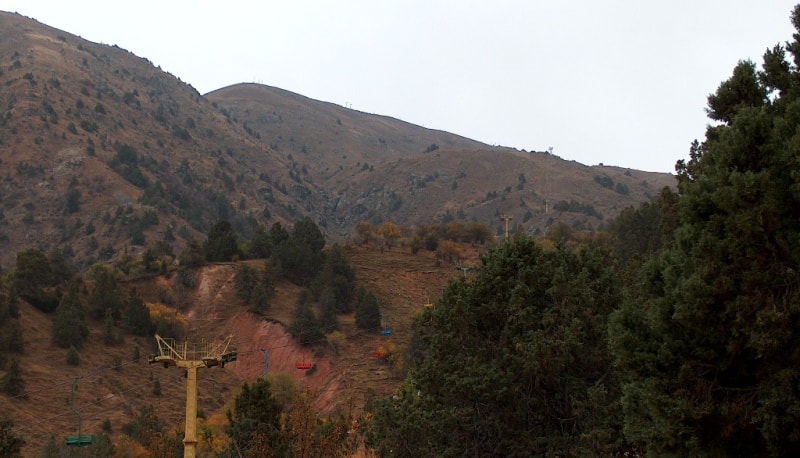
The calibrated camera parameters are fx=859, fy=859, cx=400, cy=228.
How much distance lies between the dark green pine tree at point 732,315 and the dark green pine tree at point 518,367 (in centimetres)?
425

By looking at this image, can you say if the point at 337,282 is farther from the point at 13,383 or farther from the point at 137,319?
the point at 13,383

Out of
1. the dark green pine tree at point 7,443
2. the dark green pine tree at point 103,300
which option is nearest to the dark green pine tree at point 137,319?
the dark green pine tree at point 103,300

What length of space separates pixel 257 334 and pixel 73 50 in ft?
352

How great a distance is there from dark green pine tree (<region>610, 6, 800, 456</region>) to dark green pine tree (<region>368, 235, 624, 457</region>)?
4248 mm

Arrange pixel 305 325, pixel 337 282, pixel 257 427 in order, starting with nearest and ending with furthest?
pixel 257 427 < pixel 305 325 < pixel 337 282

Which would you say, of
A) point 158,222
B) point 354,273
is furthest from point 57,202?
point 354,273

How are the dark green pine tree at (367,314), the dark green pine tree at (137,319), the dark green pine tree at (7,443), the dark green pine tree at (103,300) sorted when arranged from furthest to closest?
1. the dark green pine tree at (367,314)
2. the dark green pine tree at (103,300)
3. the dark green pine tree at (137,319)
4. the dark green pine tree at (7,443)

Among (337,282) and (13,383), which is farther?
(337,282)

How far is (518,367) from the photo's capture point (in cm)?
1736

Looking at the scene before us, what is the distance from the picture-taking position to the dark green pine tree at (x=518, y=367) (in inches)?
664

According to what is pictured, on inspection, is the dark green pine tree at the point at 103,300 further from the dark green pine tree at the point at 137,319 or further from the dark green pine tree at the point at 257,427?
the dark green pine tree at the point at 257,427

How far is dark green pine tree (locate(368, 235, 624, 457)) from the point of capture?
16.9 metres

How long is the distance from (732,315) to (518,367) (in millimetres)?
6992

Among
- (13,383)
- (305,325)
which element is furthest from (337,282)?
(13,383)
